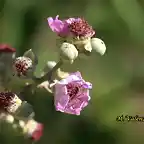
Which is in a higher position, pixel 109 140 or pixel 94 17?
pixel 94 17

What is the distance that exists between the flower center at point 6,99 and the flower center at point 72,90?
20 centimetres

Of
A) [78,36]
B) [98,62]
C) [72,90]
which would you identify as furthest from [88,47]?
[98,62]

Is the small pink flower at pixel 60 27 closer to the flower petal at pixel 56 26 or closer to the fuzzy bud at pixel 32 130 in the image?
the flower petal at pixel 56 26

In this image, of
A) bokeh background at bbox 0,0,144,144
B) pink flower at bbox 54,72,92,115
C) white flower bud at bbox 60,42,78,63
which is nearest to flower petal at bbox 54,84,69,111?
pink flower at bbox 54,72,92,115

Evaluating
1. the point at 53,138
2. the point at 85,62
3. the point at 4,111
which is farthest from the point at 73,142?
the point at 4,111

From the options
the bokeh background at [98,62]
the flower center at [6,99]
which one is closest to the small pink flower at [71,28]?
the flower center at [6,99]

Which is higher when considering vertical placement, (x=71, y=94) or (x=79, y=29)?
(x=79, y=29)

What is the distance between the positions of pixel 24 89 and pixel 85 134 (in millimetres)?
1446

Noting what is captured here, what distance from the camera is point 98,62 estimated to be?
3.89 meters

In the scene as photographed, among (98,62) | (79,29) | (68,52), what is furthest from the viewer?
(98,62)

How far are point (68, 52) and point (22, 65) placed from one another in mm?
187

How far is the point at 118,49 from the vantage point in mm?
3971

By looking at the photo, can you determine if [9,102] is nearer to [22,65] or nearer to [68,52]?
[22,65]

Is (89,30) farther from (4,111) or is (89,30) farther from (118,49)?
(118,49)
